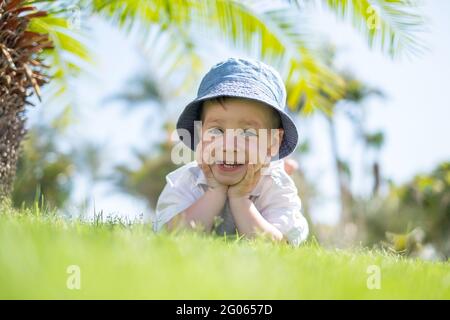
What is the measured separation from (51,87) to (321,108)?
2.83 m

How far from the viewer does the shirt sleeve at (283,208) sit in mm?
3494

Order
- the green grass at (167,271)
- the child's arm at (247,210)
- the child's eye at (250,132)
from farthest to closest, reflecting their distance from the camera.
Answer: the child's eye at (250,132) < the child's arm at (247,210) < the green grass at (167,271)

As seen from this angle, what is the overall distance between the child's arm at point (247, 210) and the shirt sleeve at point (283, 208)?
0.34ft

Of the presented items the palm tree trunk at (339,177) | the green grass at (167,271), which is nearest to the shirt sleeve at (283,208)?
the green grass at (167,271)

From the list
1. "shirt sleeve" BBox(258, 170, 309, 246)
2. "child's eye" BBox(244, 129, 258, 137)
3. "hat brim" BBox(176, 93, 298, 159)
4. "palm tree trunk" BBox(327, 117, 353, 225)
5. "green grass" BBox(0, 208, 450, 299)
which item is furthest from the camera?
"palm tree trunk" BBox(327, 117, 353, 225)

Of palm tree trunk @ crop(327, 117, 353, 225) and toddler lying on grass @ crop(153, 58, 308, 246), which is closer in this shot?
toddler lying on grass @ crop(153, 58, 308, 246)

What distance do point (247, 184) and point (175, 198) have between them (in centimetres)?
49

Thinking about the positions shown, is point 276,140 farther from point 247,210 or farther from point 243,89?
point 247,210

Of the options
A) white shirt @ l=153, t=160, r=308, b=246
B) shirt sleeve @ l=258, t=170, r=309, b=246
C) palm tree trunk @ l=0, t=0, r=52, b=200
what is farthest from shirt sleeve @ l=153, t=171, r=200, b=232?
palm tree trunk @ l=0, t=0, r=52, b=200

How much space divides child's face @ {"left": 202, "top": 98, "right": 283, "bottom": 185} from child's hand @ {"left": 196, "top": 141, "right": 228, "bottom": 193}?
21 millimetres

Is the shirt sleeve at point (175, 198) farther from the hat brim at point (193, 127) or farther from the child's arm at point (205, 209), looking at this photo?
the hat brim at point (193, 127)

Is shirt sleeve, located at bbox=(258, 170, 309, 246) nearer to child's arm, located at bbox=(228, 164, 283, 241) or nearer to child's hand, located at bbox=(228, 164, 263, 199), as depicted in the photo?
child's arm, located at bbox=(228, 164, 283, 241)

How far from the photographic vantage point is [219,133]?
338 cm

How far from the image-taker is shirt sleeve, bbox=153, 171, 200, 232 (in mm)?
3467
